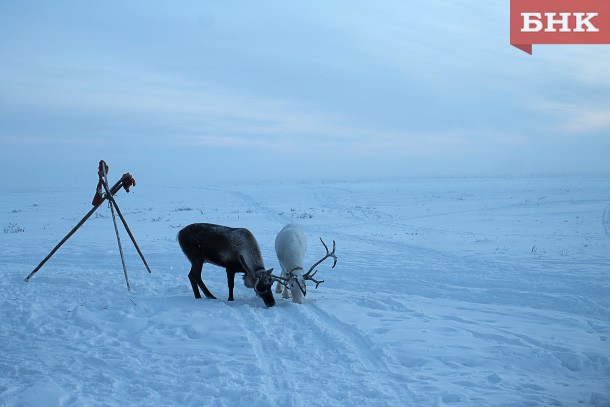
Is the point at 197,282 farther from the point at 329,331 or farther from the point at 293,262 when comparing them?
the point at 329,331

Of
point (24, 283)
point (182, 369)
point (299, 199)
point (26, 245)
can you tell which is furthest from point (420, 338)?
point (299, 199)

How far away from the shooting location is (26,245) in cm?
1559

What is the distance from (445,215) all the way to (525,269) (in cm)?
1324

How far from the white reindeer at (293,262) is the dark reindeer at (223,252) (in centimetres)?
58

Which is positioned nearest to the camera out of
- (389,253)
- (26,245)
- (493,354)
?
(493,354)

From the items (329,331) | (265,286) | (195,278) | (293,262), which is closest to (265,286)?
(265,286)

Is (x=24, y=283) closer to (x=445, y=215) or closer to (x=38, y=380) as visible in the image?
(x=38, y=380)

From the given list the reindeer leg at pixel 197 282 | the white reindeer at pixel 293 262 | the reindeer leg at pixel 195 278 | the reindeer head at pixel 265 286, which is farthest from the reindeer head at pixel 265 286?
the reindeer leg at pixel 195 278

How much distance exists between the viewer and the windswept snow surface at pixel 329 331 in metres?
5.04

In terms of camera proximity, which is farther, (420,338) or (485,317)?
(485,317)

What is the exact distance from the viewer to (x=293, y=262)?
30.8ft

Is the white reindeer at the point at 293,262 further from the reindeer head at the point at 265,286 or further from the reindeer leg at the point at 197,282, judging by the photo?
the reindeer leg at the point at 197,282

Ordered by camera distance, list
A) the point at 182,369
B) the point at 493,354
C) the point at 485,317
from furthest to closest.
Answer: the point at 485,317
the point at 493,354
the point at 182,369

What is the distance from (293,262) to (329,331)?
2.56m
